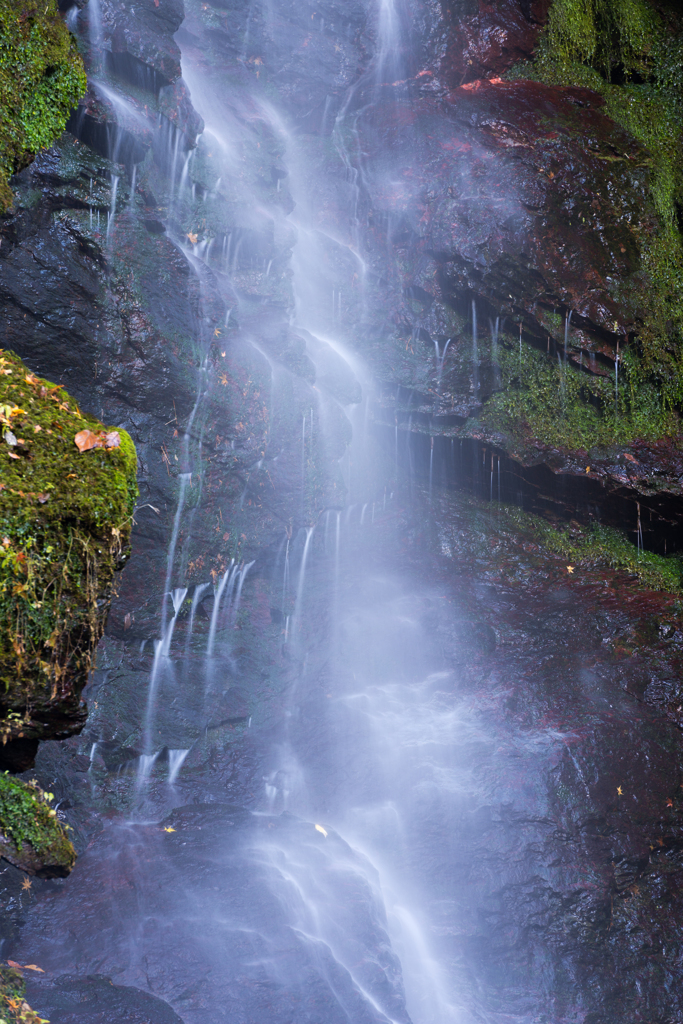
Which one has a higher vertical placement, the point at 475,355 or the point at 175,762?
the point at 475,355

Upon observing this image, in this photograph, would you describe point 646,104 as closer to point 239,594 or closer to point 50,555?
point 239,594

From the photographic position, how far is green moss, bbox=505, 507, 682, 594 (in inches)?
427

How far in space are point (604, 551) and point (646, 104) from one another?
986 cm

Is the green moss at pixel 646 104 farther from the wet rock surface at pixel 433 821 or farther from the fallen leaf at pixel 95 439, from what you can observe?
the fallen leaf at pixel 95 439

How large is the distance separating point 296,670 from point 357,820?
266cm

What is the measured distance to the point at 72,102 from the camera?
652 cm

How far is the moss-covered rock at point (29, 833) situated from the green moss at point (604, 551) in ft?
30.6

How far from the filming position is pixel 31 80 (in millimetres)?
5902

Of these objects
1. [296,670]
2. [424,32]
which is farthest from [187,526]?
[424,32]

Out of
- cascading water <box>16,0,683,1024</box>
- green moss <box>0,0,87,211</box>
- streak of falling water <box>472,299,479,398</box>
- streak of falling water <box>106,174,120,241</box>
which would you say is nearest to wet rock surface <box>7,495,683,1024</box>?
cascading water <box>16,0,683,1024</box>

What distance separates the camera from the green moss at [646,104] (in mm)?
11312

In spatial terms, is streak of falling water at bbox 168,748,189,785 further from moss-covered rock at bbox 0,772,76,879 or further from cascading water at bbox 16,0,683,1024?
moss-covered rock at bbox 0,772,76,879

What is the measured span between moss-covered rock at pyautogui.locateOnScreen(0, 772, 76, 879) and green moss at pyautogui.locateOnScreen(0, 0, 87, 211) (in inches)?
175

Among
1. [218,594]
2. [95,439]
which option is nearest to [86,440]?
[95,439]
